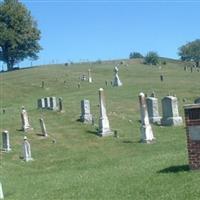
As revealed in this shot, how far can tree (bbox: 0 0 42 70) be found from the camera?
9939 centimetres

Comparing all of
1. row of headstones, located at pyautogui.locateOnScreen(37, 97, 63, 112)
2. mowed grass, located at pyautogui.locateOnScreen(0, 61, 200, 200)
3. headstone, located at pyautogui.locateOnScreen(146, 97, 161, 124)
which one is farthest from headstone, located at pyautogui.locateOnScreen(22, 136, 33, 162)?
row of headstones, located at pyautogui.locateOnScreen(37, 97, 63, 112)

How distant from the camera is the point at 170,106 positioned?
1407 inches

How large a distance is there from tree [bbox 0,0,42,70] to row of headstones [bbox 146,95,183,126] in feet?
210

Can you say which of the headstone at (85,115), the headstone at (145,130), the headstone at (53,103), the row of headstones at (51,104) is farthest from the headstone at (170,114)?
the headstone at (53,103)

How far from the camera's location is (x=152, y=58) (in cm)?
11106

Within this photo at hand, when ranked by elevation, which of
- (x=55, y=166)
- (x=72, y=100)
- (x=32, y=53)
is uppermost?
(x=32, y=53)

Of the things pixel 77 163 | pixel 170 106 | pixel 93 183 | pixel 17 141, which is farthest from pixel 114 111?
pixel 93 183

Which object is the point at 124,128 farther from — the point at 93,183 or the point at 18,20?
the point at 18,20

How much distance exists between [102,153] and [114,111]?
13.9 metres

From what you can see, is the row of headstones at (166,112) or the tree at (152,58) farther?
the tree at (152,58)

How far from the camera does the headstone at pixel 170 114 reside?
35.2m

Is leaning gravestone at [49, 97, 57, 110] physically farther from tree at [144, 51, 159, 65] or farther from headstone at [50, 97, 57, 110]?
tree at [144, 51, 159, 65]

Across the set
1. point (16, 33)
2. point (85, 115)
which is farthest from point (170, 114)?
point (16, 33)

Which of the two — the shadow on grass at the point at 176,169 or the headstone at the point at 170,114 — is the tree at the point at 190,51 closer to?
the headstone at the point at 170,114
